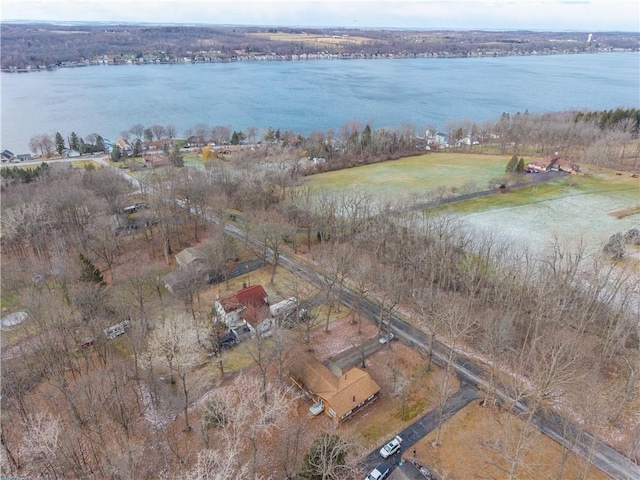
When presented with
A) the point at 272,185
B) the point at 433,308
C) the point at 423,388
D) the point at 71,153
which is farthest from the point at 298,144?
the point at 423,388

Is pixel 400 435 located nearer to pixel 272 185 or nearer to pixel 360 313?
pixel 360 313

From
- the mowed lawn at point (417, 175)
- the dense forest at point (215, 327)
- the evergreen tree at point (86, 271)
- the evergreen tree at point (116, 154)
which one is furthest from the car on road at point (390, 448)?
the evergreen tree at point (116, 154)

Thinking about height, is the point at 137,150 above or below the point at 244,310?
above

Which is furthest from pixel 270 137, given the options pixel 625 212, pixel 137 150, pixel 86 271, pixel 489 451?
pixel 489 451

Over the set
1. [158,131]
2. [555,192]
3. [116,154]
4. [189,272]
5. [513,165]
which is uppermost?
[513,165]

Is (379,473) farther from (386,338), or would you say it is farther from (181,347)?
(181,347)
